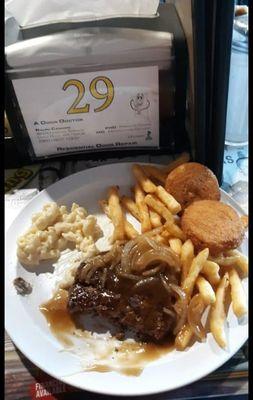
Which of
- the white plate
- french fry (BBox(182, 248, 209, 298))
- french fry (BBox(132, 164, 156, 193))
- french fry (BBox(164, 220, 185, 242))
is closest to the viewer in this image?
the white plate

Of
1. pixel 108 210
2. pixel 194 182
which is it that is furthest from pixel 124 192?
pixel 194 182

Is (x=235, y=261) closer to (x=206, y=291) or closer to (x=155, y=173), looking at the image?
(x=206, y=291)

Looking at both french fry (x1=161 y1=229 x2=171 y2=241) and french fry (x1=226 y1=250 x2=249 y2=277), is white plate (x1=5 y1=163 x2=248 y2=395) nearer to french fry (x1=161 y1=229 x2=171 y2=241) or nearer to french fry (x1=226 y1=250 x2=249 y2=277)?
french fry (x1=226 y1=250 x2=249 y2=277)

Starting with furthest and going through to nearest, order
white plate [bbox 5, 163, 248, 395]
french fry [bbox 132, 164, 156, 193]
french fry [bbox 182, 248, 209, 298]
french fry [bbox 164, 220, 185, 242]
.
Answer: french fry [bbox 132, 164, 156, 193], french fry [bbox 164, 220, 185, 242], french fry [bbox 182, 248, 209, 298], white plate [bbox 5, 163, 248, 395]

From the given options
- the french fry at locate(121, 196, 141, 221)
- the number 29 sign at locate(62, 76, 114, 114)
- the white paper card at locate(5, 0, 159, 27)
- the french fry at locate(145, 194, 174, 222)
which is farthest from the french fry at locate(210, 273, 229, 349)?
the white paper card at locate(5, 0, 159, 27)

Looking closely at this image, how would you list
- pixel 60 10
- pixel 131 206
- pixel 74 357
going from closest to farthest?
pixel 74 357
pixel 60 10
pixel 131 206

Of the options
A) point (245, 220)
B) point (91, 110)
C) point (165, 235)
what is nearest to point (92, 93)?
point (91, 110)

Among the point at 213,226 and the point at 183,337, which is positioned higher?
the point at 213,226
